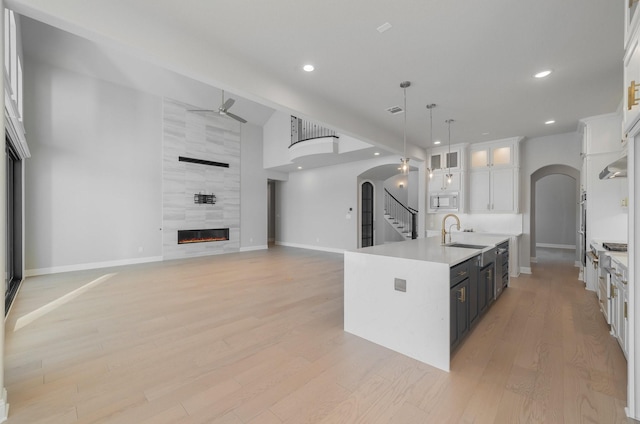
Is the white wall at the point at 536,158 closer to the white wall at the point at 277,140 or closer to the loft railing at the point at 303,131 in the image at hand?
the loft railing at the point at 303,131

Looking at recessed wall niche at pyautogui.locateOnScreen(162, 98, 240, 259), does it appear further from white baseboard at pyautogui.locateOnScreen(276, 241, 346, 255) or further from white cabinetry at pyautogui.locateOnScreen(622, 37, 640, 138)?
white cabinetry at pyautogui.locateOnScreen(622, 37, 640, 138)

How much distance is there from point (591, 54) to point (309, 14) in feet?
9.86

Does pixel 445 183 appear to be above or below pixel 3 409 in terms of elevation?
above

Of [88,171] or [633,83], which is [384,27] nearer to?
[633,83]

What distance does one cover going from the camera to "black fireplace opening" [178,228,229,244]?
7.87m

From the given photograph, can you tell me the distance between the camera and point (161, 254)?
7.39 metres

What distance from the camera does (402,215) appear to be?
11477 mm

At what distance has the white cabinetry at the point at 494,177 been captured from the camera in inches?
231

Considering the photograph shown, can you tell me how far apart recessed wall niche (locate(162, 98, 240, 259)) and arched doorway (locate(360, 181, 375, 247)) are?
4.17 m

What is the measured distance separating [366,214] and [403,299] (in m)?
6.83

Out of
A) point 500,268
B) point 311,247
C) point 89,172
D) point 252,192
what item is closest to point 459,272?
point 500,268

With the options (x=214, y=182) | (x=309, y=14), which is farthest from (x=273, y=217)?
(x=309, y=14)

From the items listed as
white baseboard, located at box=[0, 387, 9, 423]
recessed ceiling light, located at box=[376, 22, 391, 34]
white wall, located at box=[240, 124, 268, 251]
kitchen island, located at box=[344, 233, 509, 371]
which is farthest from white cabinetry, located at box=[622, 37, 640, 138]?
white wall, located at box=[240, 124, 268, 251]

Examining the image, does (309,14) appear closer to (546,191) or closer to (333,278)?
(333,278)
